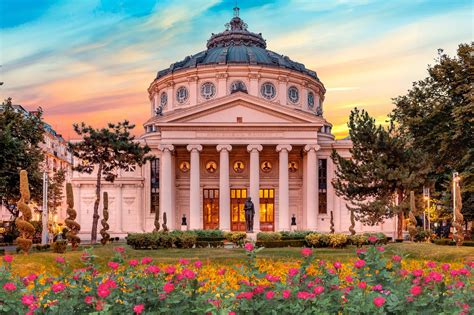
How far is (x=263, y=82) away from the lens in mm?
78812

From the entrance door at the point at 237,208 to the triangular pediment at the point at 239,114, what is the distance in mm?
10730

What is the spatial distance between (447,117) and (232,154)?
103ft

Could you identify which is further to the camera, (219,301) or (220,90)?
(220,90)

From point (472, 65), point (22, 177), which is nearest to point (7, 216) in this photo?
point (22, 177)

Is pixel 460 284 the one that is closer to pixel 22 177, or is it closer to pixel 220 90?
pixel 22 177

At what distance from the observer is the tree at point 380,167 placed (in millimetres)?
47006

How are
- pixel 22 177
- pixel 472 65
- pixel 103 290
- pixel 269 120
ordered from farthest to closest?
pixel 269 120 → pixel 472 65 → pixel 22 177 → pixel 103 290

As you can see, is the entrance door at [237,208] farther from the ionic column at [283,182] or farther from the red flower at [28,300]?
the red flower at [28,300]

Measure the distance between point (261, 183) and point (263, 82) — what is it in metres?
17.1

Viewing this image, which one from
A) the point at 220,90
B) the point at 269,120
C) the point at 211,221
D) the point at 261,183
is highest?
the point at 220,90

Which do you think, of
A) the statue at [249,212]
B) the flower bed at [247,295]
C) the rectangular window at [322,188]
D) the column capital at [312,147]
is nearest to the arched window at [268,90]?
the rectangular window at [322,188]

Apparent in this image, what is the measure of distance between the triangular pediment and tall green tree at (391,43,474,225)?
16545 mm

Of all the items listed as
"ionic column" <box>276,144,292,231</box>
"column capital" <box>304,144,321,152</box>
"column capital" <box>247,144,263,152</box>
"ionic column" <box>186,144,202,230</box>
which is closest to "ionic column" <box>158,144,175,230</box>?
"ionic column" <box>186,144,202,230</box>

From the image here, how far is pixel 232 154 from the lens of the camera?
2746 inches
